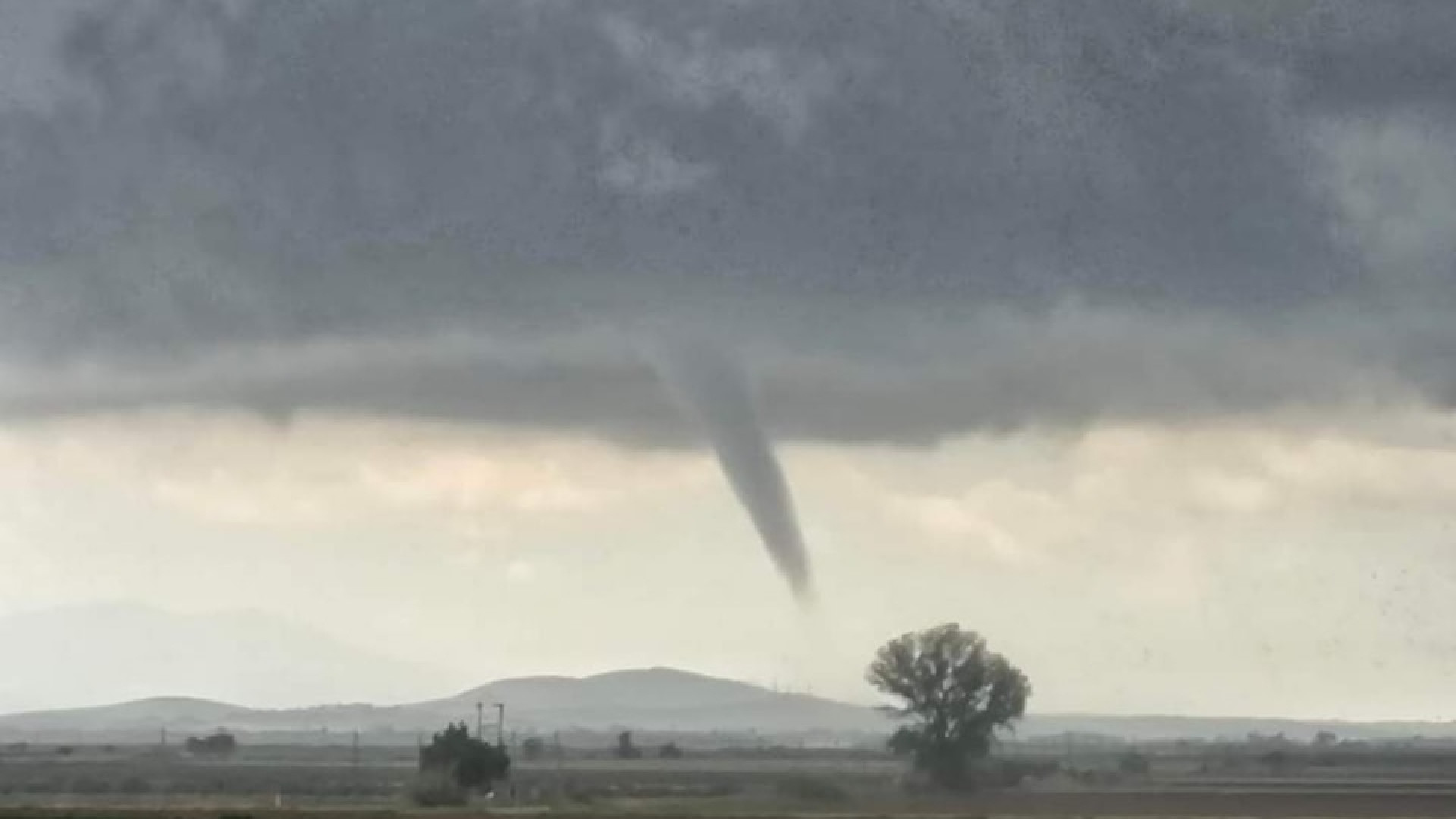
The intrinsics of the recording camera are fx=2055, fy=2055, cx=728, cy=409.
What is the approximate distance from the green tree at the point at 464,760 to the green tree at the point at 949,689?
29510 millimetres

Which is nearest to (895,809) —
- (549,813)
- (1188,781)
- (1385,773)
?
(549,813)

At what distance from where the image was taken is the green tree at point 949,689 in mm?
141250

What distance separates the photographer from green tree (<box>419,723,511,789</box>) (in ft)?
400

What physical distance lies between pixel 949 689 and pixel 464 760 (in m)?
37.0

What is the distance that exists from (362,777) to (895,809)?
6574cm

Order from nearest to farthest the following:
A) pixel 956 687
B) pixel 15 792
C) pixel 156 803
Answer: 1. pixel 156 803
2. pixel 15 792
3. pixel 956 687

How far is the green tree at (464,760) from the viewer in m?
122

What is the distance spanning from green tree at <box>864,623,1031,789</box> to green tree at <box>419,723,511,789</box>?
29.5 meters

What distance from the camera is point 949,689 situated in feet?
470

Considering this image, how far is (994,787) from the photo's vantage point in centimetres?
13438

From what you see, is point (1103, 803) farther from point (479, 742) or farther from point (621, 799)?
point (479, 742)

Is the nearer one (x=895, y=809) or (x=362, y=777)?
(x=895, y=809)

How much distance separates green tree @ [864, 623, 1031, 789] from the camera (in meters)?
141

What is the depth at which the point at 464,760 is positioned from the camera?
124m
